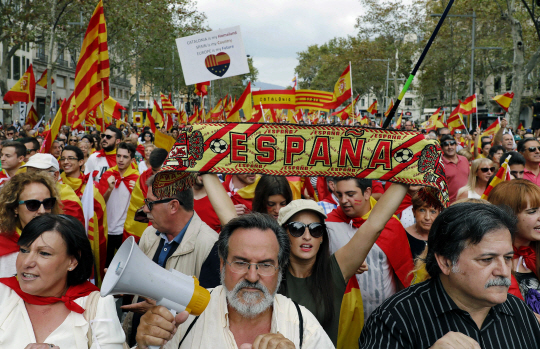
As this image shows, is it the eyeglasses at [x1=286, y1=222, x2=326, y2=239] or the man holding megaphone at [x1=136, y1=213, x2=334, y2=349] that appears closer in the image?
the man holding megaphone at [x1=136, y1=213, x2=334, y2=349]

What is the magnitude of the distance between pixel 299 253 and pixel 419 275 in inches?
27.0

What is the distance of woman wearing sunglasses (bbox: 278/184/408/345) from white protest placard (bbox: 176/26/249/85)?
5.06 m

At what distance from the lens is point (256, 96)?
45.4 ft

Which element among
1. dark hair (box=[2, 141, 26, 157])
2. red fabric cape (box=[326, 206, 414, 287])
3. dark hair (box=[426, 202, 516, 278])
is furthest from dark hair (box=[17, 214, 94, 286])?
dark hair (box=[2, 141, 26, 157])

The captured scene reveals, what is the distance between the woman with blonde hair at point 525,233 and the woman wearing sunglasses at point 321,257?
2.98ft

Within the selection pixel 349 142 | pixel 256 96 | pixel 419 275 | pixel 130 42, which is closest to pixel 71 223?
pixel 349 142

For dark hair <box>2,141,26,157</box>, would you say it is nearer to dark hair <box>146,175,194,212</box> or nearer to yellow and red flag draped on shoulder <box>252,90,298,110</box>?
dark hair <box>146,175,194,212</box>

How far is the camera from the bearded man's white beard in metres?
2.22

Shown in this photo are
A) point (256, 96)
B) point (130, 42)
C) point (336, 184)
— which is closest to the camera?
point (336, 184)

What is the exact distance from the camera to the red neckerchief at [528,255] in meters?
3.03

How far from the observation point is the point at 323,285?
289 cm

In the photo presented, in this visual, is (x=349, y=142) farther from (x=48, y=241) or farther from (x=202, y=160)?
(x=48, y=241)

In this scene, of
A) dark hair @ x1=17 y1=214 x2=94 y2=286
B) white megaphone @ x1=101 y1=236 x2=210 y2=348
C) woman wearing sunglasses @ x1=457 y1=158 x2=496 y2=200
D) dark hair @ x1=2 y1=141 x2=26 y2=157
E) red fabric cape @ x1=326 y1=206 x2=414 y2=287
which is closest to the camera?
white megaphone @ x1=101 y1=236 x2=210 y2=348

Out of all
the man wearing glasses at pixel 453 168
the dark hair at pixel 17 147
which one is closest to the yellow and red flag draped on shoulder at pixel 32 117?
the dark hair at pixel 17 147
